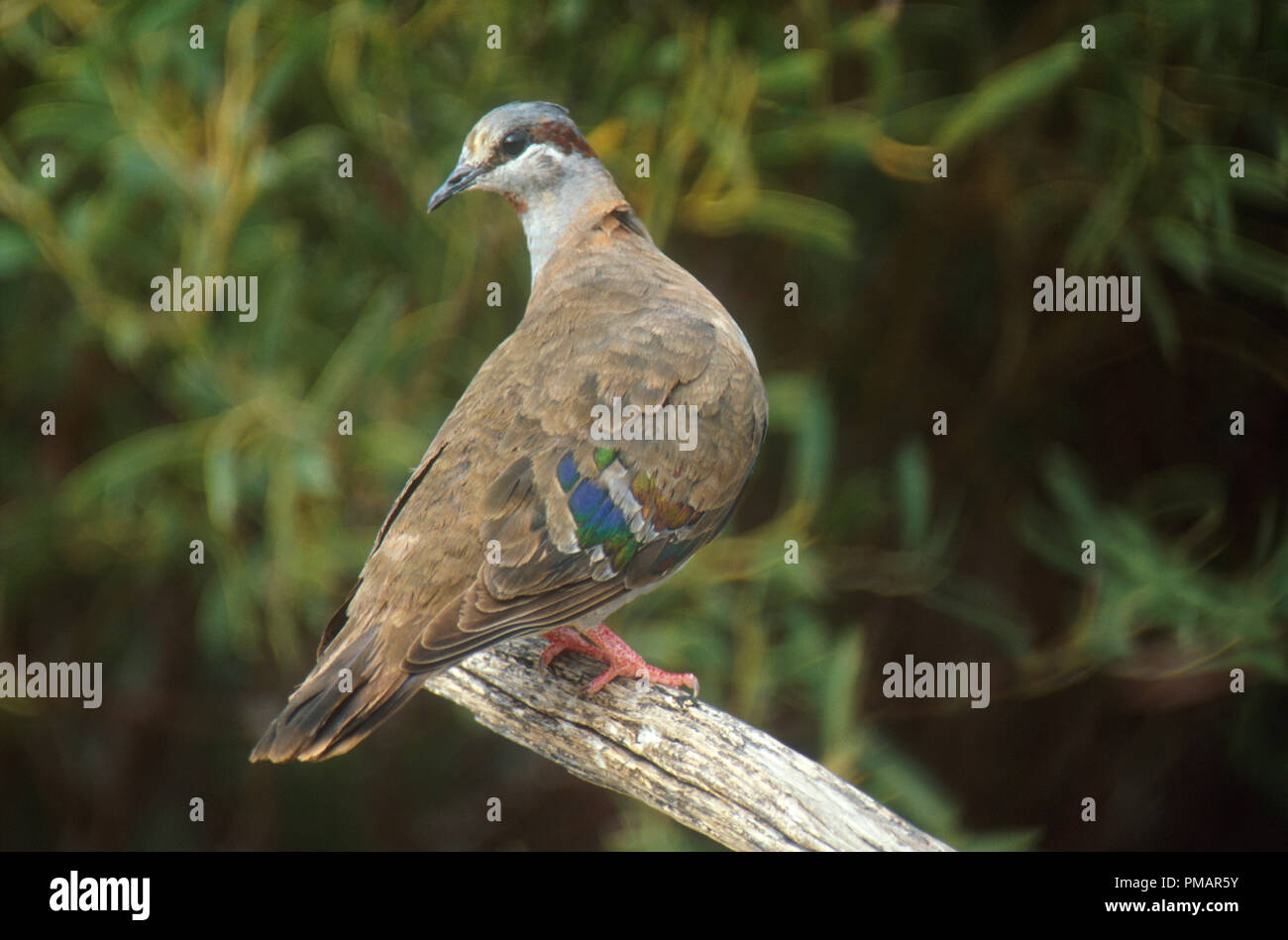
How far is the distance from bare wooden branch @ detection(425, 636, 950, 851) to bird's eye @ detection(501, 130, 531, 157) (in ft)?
3.05

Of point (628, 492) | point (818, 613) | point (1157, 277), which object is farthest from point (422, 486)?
point (1157, 277)

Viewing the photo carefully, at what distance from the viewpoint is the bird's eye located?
266cm

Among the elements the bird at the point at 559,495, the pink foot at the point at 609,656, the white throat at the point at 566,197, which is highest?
the white throat at the point at 566,197

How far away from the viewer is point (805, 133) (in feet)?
10.5

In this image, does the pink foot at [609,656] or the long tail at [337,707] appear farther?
the pink foot at [609,656]

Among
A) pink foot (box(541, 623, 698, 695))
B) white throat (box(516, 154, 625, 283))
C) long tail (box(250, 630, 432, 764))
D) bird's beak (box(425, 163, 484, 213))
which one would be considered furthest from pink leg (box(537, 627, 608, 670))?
bird's beak (box(425, 163, 484, 213))

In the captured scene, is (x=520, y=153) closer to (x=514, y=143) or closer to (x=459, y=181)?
(x=514, y=143)

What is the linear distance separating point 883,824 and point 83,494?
1.92 m

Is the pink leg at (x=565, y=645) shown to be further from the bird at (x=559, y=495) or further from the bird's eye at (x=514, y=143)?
the bird's eye at (x=514, y=143)

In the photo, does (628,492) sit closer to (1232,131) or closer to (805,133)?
(805,133)

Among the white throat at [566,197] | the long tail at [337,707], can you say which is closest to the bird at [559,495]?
the long tail at [337,707]

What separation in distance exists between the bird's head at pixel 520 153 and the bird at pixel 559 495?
0.33 ft

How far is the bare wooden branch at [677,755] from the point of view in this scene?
2.07m

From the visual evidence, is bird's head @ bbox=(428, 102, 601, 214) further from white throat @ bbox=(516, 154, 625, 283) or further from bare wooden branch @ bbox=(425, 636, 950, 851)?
bare wooden branch @ bbox=(425, 636, 950, 851)
